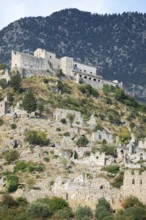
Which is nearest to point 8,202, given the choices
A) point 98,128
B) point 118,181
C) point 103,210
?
point 103,210

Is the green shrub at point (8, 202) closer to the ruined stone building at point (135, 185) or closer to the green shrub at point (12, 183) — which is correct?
the green shrub at point (12, 183)

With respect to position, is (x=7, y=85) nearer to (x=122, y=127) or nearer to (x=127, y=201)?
(x=122, y=127)

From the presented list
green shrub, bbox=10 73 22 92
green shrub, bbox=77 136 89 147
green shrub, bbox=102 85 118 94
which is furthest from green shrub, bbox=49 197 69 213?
green shrub, bbox=102 85 118 94

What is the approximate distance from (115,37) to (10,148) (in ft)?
371

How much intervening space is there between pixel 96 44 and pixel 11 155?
369ft

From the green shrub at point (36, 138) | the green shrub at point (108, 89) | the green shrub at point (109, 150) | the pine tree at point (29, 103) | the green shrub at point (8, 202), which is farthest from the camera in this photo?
the green shrub at point (108, 89)

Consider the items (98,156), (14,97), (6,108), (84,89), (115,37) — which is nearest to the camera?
(98,156)

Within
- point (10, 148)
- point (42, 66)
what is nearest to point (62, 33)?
point (42, 66)

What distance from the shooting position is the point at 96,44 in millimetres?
189500

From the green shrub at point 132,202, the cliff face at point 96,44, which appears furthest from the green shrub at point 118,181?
the cliff face at point 96,44

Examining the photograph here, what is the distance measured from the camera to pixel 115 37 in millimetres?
192250

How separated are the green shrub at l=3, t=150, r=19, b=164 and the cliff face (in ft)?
279

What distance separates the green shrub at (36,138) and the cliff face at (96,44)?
78.3 m

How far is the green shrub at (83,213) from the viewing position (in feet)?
196
